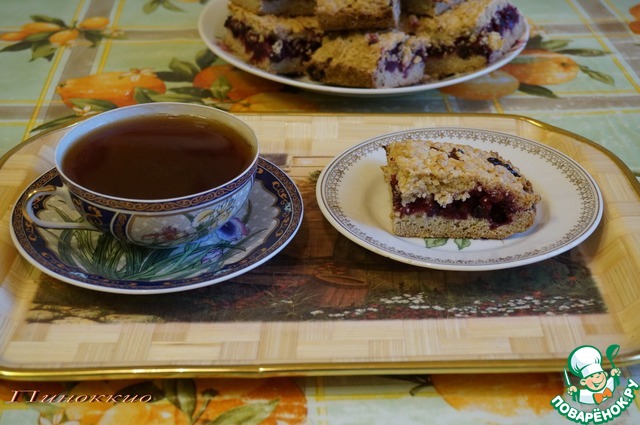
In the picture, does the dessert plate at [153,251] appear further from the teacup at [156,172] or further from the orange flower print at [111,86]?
the orange flower print at [111,86]

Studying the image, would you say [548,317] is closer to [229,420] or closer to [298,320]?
[298,320]

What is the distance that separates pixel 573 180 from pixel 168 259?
830 millimetres

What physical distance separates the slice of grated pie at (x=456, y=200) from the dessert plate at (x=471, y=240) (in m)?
0.03

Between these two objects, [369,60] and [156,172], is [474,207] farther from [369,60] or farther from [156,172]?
[369,60]

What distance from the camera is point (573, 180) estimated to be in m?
1.37

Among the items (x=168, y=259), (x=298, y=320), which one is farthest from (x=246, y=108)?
(x=298, y=320)

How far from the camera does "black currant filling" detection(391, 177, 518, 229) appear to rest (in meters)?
1.27

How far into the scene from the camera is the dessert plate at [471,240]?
1.18 m

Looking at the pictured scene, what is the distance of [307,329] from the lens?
106 cm

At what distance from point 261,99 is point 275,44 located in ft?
0.57

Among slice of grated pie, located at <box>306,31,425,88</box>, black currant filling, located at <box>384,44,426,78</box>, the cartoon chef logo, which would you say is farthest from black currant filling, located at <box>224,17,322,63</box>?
the cartoon chef logo

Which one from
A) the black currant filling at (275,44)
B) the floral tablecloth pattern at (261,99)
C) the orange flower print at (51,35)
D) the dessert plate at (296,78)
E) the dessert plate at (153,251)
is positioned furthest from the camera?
the orange flower print at (51,35)

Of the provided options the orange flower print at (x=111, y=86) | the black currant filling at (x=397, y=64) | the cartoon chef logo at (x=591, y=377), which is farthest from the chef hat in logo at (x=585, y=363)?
the orange flower print at (x=111, y=86)

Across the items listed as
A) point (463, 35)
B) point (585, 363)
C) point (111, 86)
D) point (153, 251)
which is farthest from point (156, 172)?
point (463, 35)
